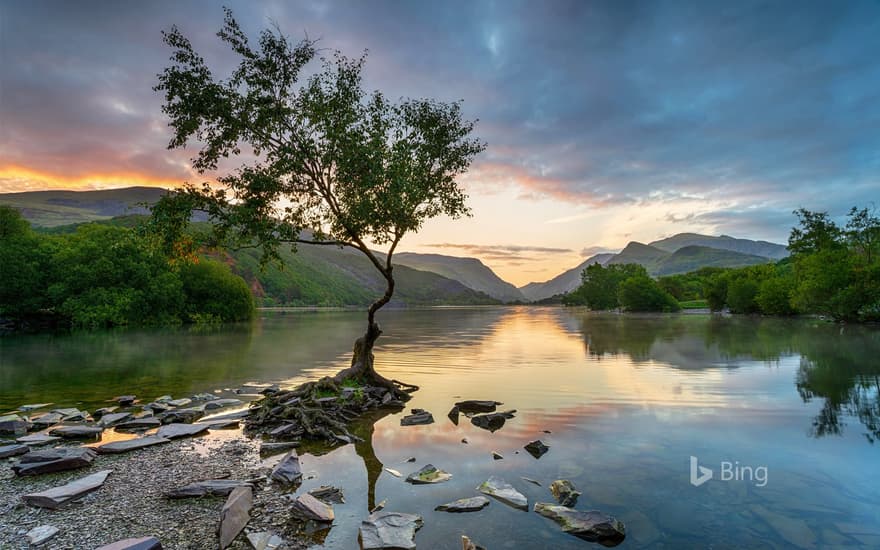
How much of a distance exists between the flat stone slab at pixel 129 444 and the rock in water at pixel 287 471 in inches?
207

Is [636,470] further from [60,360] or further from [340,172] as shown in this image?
[60,360]

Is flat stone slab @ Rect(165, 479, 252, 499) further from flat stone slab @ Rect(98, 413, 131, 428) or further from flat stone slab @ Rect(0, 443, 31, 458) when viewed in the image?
flat stone slab @ Rect(98, 413, 131, 428)

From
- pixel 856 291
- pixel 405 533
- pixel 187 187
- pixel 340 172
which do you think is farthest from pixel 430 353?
pixel 856 291

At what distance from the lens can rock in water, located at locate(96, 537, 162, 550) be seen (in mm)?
7676

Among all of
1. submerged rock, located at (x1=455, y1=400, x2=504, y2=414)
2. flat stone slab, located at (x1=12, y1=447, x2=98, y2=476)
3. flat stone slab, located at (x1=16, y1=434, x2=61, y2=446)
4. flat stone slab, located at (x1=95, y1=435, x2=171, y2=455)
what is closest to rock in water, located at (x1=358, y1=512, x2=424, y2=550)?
flat stone slab, located at (x1=12, y1=447, x2=98, y2=476)

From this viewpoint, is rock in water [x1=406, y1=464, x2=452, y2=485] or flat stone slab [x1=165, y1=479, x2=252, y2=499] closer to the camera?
flat stone slab [x1=165, y1=479, x2=252, y2=499]

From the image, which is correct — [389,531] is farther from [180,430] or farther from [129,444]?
[180,430]

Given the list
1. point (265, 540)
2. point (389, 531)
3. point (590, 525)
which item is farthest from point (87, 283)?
point (590, 525)

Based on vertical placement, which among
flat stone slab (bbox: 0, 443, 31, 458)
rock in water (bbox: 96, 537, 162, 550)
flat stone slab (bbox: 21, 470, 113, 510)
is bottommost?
flat stone slab (bbox: 0, 443, 31, 458)

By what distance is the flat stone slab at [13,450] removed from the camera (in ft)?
44.3

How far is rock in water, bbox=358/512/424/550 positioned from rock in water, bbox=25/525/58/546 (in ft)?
19.2

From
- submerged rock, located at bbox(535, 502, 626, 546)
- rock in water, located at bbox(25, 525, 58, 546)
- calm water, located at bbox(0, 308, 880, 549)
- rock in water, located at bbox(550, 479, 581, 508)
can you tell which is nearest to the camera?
rock in water, located at bbox(25, 525, 58, 546)

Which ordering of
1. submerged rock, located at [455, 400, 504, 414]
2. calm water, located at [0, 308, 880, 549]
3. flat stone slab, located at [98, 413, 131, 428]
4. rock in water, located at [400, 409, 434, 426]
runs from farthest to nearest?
submerged rock, located at [455, 400, 504, 414] → rock in water, located at [400, 409, 434, 426] → flat stone slab, located at [98, 413, 131, 428] → calm water, located at [0, 308, 880, 549]

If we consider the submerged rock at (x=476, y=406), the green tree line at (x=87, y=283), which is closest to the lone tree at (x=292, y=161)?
the submerged rock at (x=476, y=406)
